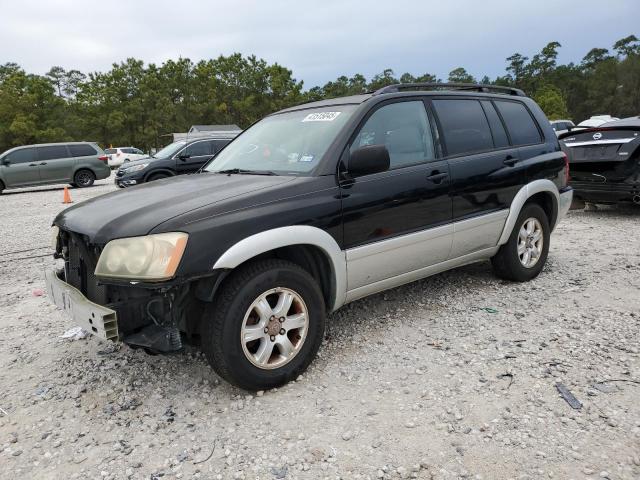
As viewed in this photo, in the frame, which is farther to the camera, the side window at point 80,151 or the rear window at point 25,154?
the side window at point 80,151

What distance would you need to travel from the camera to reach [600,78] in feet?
236

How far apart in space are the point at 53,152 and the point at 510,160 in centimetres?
1731

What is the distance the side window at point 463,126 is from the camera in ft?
13.5

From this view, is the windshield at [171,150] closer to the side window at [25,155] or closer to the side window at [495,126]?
the side window at [25,155]

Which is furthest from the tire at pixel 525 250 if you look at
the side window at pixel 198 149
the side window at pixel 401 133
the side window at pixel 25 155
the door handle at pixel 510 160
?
the side window at pixel 25 155

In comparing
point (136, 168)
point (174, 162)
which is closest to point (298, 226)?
point (174, 162)

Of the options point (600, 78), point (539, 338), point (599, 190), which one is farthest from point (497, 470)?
point (600, 78)

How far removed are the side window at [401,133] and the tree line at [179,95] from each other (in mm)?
32838

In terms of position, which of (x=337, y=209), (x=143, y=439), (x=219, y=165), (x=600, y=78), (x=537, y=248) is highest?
(x=600, y=78)

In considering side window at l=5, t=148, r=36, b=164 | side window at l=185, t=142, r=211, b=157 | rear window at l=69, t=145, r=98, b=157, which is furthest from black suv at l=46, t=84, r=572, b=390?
side window at l=5, t=148, r=36, b=164

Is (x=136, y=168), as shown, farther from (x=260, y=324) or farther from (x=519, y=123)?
(x=260, y=324)

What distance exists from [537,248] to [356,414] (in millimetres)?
3078

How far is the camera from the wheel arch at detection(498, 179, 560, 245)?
178 inches

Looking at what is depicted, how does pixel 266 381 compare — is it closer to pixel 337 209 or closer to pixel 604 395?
pixel 337 209
